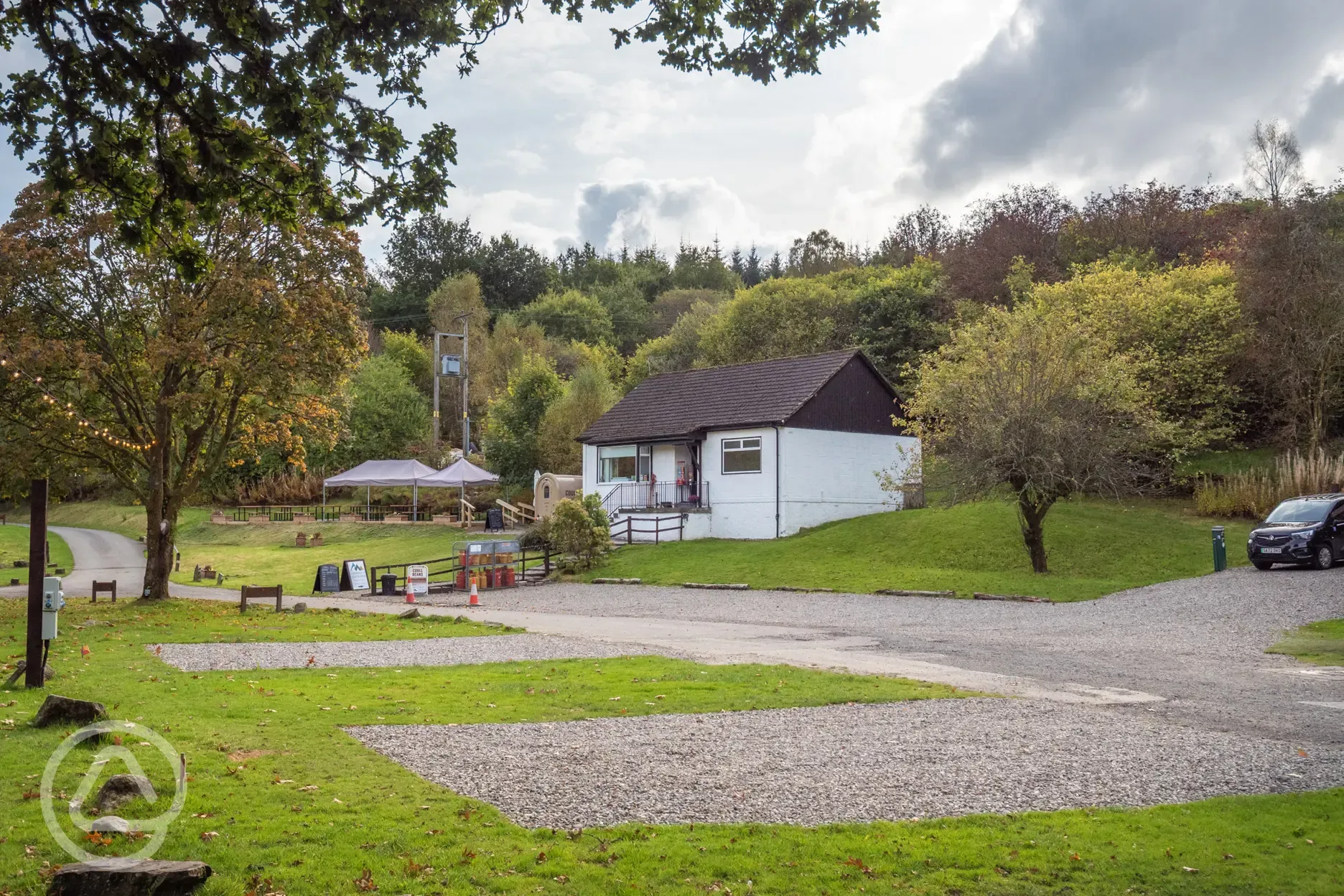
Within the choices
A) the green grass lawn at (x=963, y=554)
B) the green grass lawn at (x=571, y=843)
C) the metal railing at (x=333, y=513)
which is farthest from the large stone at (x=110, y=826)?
the metal railing at (x=333, y=513)

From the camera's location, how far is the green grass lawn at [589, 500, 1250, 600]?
2652 cm

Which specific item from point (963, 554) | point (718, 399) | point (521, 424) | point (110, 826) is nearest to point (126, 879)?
point (110, 826)

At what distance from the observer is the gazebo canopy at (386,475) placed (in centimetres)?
5006

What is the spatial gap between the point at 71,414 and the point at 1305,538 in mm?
26716

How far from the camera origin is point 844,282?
63.8 metres

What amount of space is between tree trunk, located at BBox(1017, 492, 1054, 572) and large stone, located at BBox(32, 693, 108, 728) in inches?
889

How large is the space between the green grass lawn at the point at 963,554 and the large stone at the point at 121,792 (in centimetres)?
2004

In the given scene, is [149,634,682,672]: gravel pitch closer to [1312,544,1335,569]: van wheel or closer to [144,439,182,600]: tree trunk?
[144,439,182,600]: tree trunk

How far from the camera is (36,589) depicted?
36.8 feet

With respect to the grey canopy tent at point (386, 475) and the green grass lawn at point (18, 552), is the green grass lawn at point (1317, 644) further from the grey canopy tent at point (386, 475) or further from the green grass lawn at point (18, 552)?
the grey canopy tent at point (386, 475)

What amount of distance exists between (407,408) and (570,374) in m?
11.3

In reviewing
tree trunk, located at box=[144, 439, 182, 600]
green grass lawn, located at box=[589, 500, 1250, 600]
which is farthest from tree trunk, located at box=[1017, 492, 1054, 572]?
tree trunk, located at box=[144, 439, 182, 600]

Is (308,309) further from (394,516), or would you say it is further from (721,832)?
(394,516)

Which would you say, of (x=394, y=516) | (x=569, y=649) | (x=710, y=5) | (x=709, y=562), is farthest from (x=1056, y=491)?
(x=394, y=516)
